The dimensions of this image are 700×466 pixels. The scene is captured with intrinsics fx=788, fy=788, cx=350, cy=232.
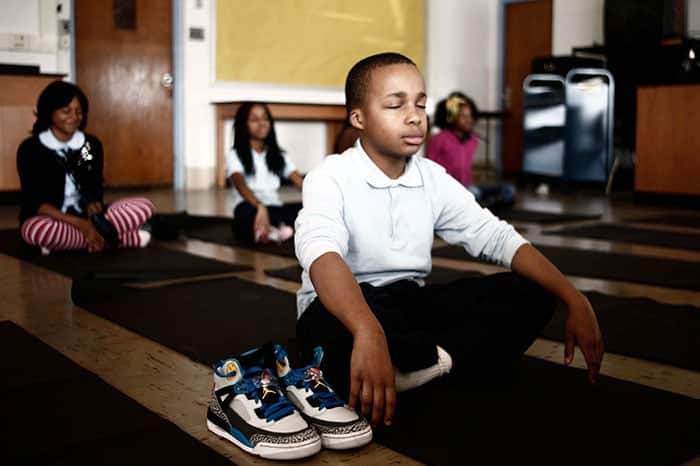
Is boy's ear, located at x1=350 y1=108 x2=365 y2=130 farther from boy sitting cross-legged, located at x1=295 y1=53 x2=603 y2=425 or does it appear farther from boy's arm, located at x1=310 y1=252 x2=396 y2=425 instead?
boy's arm, located at x1=310 y1=252 x2=396 y2=425

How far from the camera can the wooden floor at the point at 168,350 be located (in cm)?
133

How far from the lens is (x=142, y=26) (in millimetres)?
5984

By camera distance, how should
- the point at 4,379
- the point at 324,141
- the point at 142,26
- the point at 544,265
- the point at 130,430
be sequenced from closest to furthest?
the point at 130,430 → the point at 544,265 → the point at 4,379 → the point at 142,26 → the point at 324,141

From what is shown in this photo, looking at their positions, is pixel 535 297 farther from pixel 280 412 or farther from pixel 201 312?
pixel 201 312

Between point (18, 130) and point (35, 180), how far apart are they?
2.16 metres

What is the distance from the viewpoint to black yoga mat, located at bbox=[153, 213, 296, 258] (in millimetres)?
3286

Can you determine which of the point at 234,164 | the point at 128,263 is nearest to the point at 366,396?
the point at 128,263

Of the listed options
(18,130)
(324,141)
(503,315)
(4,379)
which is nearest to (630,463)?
(503,315)

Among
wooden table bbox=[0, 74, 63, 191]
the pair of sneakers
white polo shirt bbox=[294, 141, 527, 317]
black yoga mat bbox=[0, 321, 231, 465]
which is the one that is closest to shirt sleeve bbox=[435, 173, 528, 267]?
white polo shirt bbox=[294, 141, 527, 317]

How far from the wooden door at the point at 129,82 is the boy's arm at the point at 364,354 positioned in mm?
5080

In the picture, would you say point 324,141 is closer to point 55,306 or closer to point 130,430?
point 55,306

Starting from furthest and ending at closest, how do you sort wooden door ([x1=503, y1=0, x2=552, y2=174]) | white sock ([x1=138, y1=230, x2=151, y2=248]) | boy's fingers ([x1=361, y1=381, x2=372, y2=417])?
wooden door ([x1=503, y1=0, x2=552, y2=174])
white sock ([x1=138, y1=230, x2=151, y2=248])
boy's fingers ([x1=361, y1=381, x2=372, y2=417])

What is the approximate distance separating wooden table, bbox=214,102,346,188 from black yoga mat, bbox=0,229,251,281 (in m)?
2.98

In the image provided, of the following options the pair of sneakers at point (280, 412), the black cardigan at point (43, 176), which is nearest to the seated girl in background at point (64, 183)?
the black cardigan at point (43, 176)
